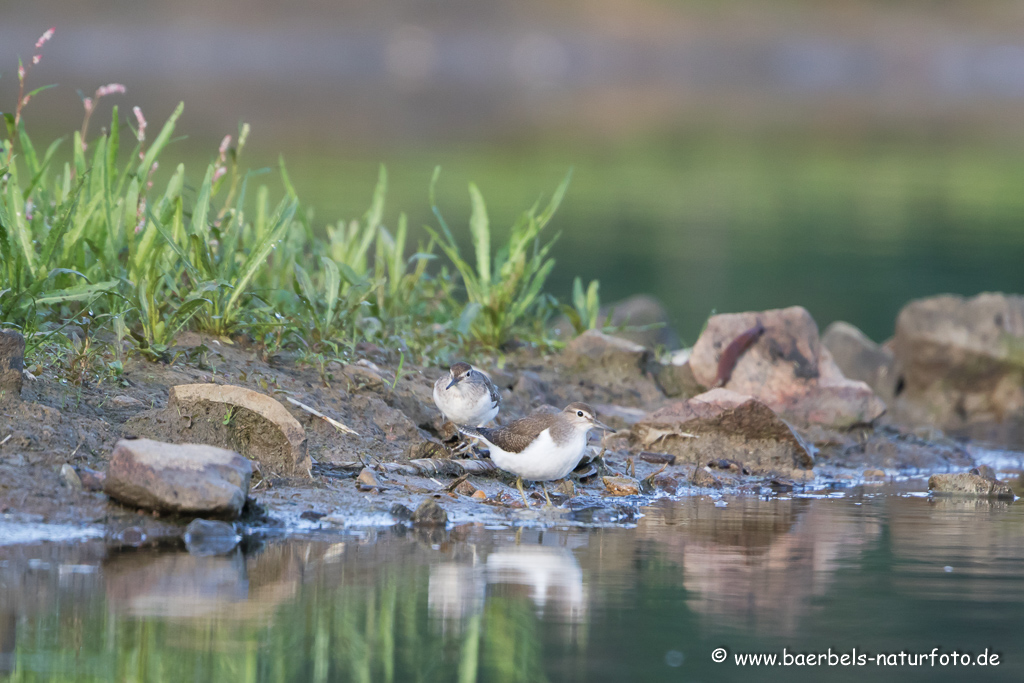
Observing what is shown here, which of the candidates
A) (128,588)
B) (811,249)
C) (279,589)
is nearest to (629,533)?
(279,589)

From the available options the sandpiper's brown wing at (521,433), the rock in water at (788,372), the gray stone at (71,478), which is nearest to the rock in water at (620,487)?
the sandpiper's brown wing at (521,433)

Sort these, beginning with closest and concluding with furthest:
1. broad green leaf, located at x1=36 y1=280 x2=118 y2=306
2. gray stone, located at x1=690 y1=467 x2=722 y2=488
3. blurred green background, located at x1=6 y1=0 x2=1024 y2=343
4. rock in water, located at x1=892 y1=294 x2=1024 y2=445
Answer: broad green leaf, located at x1=36 y1=280 x2=118 y2=306 → gray stone, located at x1=690 y1=467 x2=722 y2=488 → rock in water, located at x1=892 y1=294 x2=1024 y2=445 → blurred green background, located at x1=6 y1=0 x2=1024 y2=343

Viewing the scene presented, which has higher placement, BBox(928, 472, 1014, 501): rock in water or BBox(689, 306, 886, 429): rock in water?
BBox(689, 306, 886, 429): rock in water

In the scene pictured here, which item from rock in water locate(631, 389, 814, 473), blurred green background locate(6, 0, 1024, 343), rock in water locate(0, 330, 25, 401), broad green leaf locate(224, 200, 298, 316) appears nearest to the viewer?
rock in water locate(0, 330, 25, 401)

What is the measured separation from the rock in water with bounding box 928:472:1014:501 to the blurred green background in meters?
6.73

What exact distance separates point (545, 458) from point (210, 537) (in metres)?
1.69

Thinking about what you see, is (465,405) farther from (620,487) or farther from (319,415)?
(620,487)

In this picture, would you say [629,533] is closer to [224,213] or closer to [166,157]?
[224,213]

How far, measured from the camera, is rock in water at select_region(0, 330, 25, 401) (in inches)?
256

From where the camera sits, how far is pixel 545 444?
22.1 ft

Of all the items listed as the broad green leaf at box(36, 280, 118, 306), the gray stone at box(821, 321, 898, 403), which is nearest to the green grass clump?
the broad green leaf at box(36, 280, 118, 306)

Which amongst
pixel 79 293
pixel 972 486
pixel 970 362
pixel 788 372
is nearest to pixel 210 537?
pixel 79 293

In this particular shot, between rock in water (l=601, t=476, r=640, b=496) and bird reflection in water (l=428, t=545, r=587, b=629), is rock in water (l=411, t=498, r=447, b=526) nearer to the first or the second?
bird reflection in water (l=428, t=545, r=587, b=629)

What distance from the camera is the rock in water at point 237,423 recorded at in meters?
6.78
